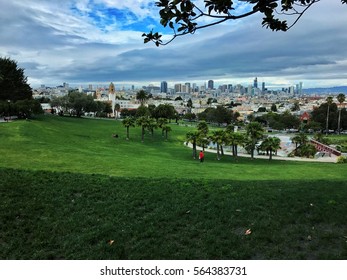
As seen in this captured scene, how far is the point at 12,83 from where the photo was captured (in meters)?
68.0

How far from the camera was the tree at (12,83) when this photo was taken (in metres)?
66.2

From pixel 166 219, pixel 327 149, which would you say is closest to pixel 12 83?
pixel 327 149

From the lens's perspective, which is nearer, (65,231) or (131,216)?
(65,231)

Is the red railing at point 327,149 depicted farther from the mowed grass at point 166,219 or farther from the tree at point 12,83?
the tree at point 12,83

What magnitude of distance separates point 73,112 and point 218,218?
9523 cm

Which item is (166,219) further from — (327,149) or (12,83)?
(12,83)

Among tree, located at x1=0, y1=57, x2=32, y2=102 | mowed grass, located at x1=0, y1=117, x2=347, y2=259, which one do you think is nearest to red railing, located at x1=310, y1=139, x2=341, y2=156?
mowed grass, located at x1=0, y1=117, x2=347, y2=259

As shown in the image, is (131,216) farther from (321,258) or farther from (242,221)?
(321,258)

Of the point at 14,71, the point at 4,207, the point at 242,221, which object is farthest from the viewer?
the point at 14,71

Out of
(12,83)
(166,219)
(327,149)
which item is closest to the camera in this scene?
(166,219)

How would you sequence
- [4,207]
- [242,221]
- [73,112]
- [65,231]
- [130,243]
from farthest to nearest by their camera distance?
1. [73,112]
2. [4,207]
3. [242,221]
4. [65,231]
5. [130,243]

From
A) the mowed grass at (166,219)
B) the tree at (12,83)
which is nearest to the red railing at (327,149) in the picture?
the mowed grass at (166,219)

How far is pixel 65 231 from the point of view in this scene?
674 cm

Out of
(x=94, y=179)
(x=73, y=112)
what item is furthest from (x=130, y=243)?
(x=73, y=112)
